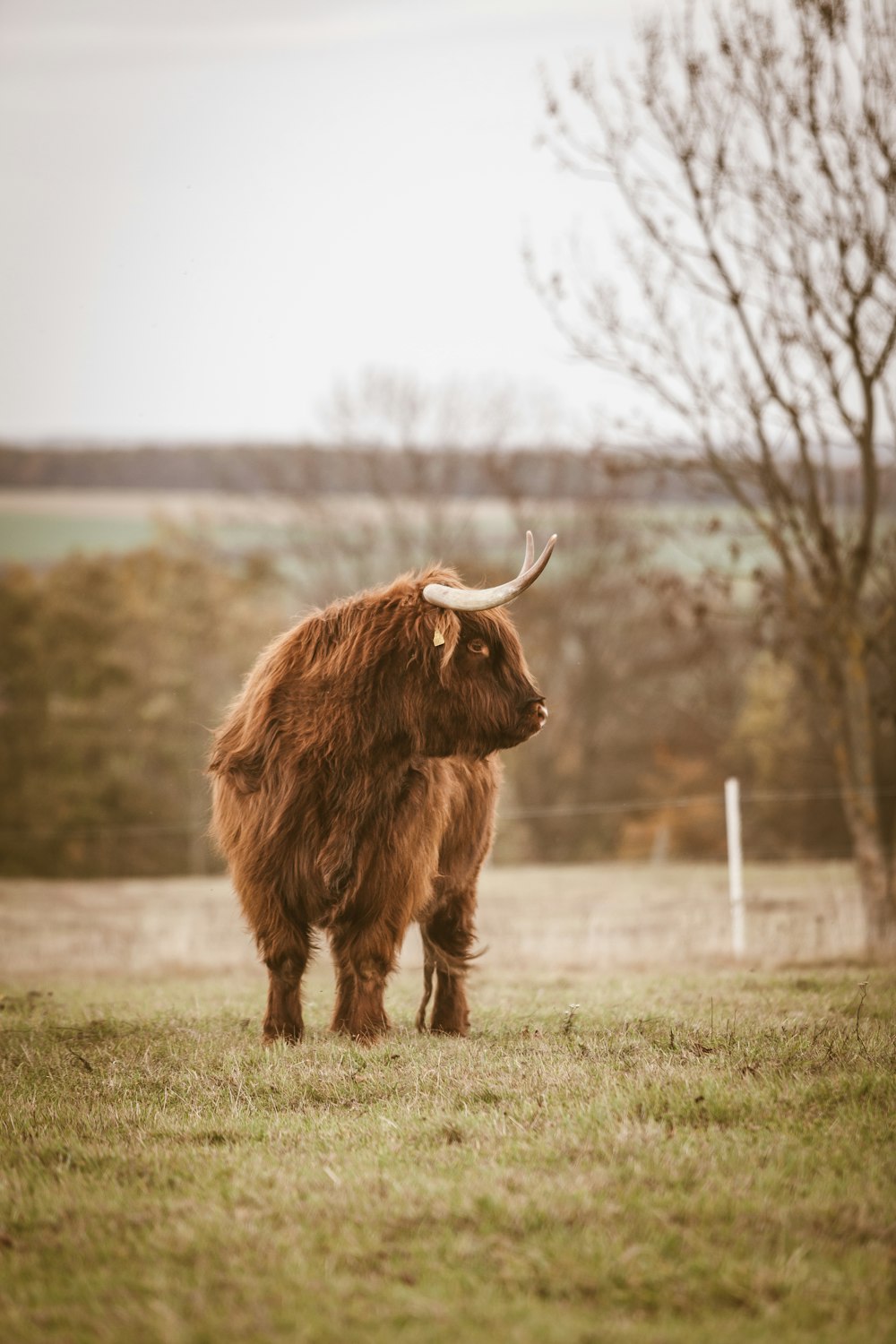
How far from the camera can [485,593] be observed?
6.72 m

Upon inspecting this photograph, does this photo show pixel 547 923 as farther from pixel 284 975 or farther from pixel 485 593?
pixel 485 593

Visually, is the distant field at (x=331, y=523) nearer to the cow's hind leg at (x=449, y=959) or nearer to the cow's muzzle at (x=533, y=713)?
the cow's hind leg at (x=449, y=959)

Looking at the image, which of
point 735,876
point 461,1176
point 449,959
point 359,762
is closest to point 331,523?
point 735,876

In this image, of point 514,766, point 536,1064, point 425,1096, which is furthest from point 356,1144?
point 514,766

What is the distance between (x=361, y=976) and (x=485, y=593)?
79.3 inches

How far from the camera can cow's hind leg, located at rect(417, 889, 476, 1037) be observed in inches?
290

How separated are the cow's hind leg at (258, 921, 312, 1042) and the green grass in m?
0.15

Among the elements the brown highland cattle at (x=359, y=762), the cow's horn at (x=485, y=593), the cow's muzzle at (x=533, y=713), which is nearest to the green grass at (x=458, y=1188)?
the brown highland cattle at (x=359, y=762)

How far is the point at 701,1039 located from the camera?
625cm

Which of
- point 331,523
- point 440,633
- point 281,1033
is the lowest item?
point 281,1033

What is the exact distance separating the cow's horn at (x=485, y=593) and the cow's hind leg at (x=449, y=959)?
179 centimetres

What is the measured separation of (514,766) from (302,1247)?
28131mm

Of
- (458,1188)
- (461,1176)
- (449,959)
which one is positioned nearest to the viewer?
(458,1188)

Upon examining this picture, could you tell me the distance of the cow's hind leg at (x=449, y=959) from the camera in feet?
24.1
